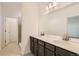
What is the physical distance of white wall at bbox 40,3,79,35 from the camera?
2.61 m

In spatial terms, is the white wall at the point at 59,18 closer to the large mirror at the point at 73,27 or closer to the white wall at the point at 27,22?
the large mirror at the point at 73,27

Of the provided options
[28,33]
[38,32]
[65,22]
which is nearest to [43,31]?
[38,32]

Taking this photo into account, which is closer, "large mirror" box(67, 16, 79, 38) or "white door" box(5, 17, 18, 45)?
"large mirror" box(67, 16, 79, 38)

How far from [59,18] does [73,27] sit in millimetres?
620

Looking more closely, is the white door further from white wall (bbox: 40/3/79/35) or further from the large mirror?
the large mirror

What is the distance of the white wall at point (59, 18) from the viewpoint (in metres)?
2.61

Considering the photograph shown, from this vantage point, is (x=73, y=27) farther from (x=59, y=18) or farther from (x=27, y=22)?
(x=27, y=22)

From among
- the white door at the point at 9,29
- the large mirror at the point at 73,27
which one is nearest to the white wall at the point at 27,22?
the white door at the point at 9,29

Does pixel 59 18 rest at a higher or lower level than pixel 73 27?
higher

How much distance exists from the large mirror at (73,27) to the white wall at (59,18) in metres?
0.10

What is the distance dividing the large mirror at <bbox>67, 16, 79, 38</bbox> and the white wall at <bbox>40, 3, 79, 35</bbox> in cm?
10

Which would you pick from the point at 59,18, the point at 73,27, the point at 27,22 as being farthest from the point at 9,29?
the point at 73,27

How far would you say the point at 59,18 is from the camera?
312 centimetres

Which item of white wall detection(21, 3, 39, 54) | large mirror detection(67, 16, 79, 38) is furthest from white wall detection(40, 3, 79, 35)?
white wall detection(21, 3, 39, 54)
